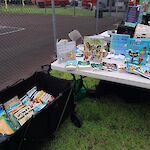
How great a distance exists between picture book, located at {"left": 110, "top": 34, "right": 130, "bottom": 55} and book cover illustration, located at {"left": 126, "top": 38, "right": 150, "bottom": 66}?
270 mm

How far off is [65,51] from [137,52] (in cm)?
64

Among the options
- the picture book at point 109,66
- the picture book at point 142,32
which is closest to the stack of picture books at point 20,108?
the picture book at point 109,66

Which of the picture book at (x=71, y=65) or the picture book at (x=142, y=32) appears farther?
the picture book at (x=142, y=32)

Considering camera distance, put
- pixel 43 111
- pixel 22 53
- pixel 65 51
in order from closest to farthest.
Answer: pixel 43 111
pixel 65 51
pixel 22 53

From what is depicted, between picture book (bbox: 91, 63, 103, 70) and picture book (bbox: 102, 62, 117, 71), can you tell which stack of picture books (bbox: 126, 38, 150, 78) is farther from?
picture book (bbox: 91, 63, 103, 70)

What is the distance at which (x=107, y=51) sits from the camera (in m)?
1.93

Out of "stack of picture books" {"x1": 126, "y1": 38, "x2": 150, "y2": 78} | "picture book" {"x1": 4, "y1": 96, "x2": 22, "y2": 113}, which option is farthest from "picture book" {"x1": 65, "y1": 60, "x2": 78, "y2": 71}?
"picture book" {"x1": 4, "y1": 96, "x2": 22, "y2": 113}

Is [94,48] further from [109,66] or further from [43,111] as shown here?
[43,111]

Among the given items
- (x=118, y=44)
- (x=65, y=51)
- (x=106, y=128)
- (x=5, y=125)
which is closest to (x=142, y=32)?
(x=118, y=44)

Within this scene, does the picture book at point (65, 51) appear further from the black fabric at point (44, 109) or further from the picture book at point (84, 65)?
the black fabric at point (44, 109)

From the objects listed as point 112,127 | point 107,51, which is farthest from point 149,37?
point 112,127

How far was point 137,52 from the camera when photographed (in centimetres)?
154

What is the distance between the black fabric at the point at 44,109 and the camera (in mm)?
1284

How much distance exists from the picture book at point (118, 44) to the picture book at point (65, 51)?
46cm
